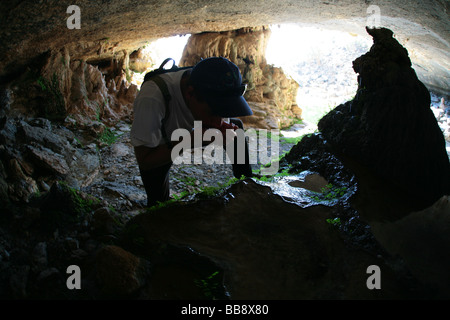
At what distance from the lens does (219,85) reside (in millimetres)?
2512

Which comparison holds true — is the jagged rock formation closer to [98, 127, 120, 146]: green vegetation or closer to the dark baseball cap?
the dark baseball cap

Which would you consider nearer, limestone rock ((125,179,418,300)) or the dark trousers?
limestone rock ((125,179,418,300))

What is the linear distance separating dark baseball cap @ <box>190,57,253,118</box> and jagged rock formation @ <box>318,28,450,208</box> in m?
1.87

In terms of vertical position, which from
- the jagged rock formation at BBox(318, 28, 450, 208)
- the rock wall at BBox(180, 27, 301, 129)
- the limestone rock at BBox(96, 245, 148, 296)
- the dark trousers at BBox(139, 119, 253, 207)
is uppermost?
the rock wall at BBox(180, 27, 301, 129)

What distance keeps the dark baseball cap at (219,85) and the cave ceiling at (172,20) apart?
3.12 metres

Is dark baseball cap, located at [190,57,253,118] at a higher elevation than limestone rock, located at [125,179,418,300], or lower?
higher

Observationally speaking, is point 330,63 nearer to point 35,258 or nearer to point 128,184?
point 128,184

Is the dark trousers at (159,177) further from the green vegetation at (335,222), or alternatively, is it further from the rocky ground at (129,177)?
the green vegetation at (335,222)

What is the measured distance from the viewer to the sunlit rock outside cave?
6.62 feet

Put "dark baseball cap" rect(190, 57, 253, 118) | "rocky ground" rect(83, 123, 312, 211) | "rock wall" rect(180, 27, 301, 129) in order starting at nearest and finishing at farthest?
"dark baseball cap" rect(190, 57, 253, 118)
"rocky ground" rect(83, 123, 312, 211)
"rock wall" rect(180, 27, 301, 129)

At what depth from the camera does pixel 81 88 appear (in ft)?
24.6

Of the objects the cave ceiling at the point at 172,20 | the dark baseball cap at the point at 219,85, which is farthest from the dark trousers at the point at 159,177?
the cave ceiling at the point at 172,20

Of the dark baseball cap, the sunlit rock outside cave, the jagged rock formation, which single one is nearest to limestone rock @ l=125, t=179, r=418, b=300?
the sunlit rock outside cave
